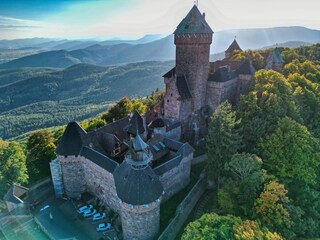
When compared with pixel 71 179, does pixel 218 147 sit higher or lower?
higher

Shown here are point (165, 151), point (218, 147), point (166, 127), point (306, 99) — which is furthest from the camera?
point (306, 99)

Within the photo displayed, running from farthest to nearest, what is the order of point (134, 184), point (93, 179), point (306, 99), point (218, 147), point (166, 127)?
point (306, 99), point (166, 127), point (93, 179), point (218, 147), point (134, 184)

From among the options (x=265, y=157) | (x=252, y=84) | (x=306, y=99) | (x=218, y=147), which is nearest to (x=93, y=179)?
(x=218, y=147)

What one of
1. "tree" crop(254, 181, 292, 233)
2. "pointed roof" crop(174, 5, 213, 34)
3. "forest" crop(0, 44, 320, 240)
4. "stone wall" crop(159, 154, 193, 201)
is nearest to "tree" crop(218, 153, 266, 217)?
"forest" crop(0, 44, 320, 240)

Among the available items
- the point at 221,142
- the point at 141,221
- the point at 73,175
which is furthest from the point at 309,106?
the point at 73,175

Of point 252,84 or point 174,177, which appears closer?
point 174,177

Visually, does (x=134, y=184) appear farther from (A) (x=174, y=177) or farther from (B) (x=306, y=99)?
(B) (x=306, y=99)

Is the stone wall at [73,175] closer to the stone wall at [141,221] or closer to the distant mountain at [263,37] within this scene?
the stone wall at [141,221]
